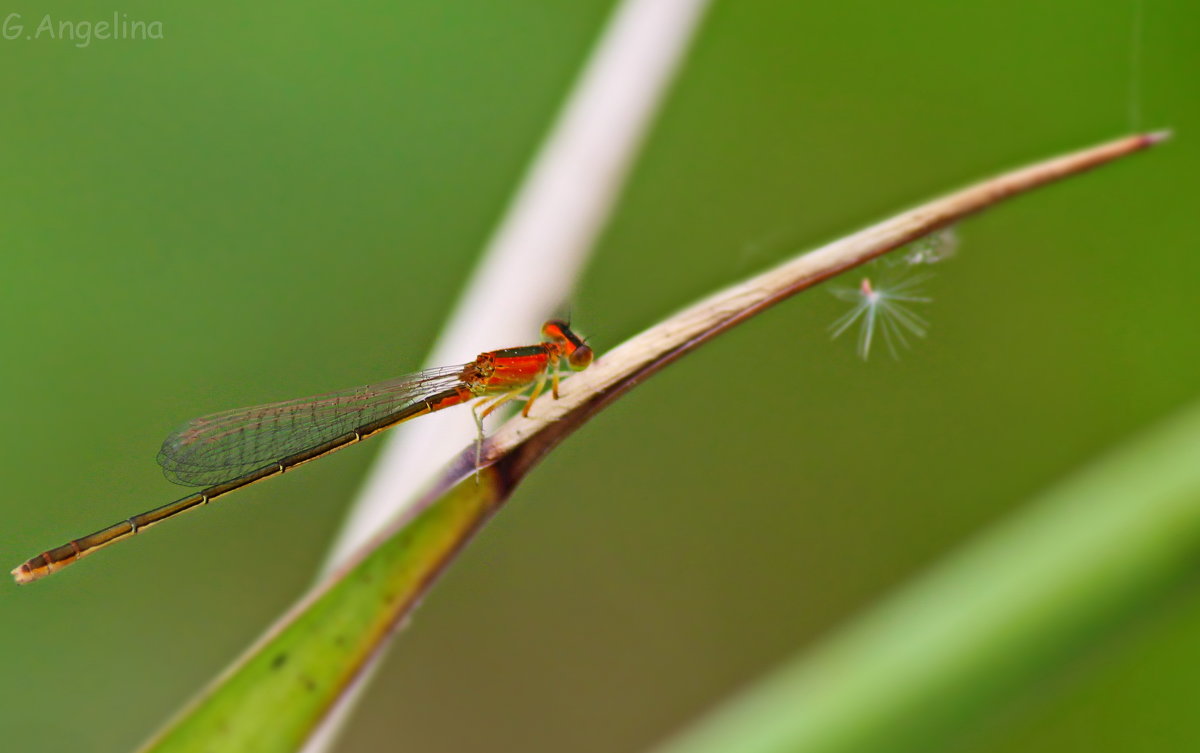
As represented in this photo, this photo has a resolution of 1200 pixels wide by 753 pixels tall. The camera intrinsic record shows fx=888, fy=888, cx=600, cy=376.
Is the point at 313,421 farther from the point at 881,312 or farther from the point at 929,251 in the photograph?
the point at 929,251

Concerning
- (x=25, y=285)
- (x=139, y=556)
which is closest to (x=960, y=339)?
(x=139, y=556)

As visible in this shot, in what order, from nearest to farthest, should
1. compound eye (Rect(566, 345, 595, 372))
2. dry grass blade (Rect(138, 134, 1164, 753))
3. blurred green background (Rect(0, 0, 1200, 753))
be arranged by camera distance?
dry grass blade (Rect(138, 134, 1164, 753)) < compound eye (Rect(566, 345, 595, 372)) < blurred green background (Rect(0, 0, 1200, 753))

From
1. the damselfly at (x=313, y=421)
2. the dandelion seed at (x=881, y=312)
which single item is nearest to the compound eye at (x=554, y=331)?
the damselfly at (x=313, y=421)

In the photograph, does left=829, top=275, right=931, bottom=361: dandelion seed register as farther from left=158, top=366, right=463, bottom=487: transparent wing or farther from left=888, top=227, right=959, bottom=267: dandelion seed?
left=158, top=366, right=463, bottom=487: transparent wing

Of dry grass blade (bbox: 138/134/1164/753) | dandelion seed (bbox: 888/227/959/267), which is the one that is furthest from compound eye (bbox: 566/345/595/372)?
dry grass blade (bbox: 138/134/1164/753)

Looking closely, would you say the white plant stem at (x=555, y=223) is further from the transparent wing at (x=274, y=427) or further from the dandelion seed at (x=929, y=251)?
the dandelion seed at (x=929, y=251)

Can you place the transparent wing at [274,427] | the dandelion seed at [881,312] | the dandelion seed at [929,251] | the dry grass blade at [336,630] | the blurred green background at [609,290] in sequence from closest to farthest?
the dry grass blade at [336,630] → the dandelion seed at [929,251] → the dandelion seed at [881,312] → the transparent wing at [274,427] → the blurred green background at [609,290]
